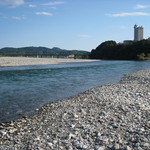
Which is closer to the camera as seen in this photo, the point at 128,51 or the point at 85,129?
the point at 85,129

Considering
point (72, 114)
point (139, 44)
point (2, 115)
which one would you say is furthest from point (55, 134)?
point (139, 44)

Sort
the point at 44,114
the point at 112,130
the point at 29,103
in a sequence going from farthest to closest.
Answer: the point at 29,103 < the point at 44,114 < the point at 112,130

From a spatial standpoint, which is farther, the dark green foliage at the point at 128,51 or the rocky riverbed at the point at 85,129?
the dark green foliage at the point at 128,51

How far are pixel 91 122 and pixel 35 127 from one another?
7.47 feet

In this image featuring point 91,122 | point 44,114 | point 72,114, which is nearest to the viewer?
point 91,122

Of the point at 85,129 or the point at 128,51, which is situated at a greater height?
the point at 128,51

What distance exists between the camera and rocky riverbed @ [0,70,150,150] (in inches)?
275

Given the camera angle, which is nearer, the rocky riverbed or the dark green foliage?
the rocky riverbed

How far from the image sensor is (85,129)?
8188mm

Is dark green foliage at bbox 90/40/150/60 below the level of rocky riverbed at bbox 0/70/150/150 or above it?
above

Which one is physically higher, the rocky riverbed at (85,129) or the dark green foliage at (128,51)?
the dark green foliage at (128,51)

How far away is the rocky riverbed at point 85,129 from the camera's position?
22.9ft

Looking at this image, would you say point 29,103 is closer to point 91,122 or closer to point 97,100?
point 97,100

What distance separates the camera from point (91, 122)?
903 cm
